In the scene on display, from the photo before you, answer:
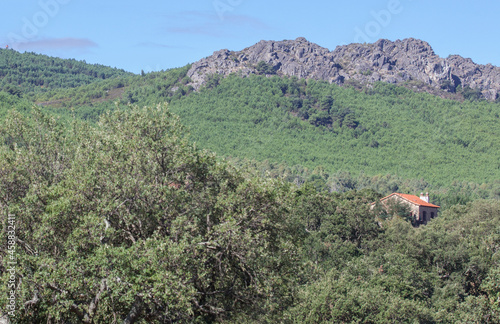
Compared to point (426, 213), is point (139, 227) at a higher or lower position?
higher

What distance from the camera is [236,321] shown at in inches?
968

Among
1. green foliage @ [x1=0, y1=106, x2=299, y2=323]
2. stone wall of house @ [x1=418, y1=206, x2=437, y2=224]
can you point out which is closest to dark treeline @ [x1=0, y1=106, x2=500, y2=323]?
green foliage @ [x1=0, y1=106, x2=299, y2=323]

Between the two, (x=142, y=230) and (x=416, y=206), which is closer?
(x=142, y=230)

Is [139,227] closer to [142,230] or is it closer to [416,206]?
[142,230]

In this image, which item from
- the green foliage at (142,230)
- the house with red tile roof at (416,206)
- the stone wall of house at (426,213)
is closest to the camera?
the green foliage at (142,230)

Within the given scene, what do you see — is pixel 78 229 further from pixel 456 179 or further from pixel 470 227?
pixel 456 179

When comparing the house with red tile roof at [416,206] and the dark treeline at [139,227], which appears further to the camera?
the house with red tile roof at [416,206]

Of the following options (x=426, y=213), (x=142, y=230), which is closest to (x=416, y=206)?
(x=426, y=213)

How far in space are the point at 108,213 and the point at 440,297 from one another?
134ft

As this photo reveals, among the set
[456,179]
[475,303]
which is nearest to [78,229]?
[475,303]

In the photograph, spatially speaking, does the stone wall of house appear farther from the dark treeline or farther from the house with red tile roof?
the dark treeline

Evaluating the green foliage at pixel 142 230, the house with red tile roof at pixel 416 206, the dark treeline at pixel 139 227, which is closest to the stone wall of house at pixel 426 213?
the house with red tile roof at pixel 416 206

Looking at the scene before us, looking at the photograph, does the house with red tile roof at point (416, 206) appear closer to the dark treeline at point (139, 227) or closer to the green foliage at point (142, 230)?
the dark treeline at point (139, 227)

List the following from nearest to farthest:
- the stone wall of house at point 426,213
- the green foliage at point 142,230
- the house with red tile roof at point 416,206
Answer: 1. the green foliage at point 142,230
2. the house with red tile roof at point 416,206
3. the stone wall of house at point 426,213
